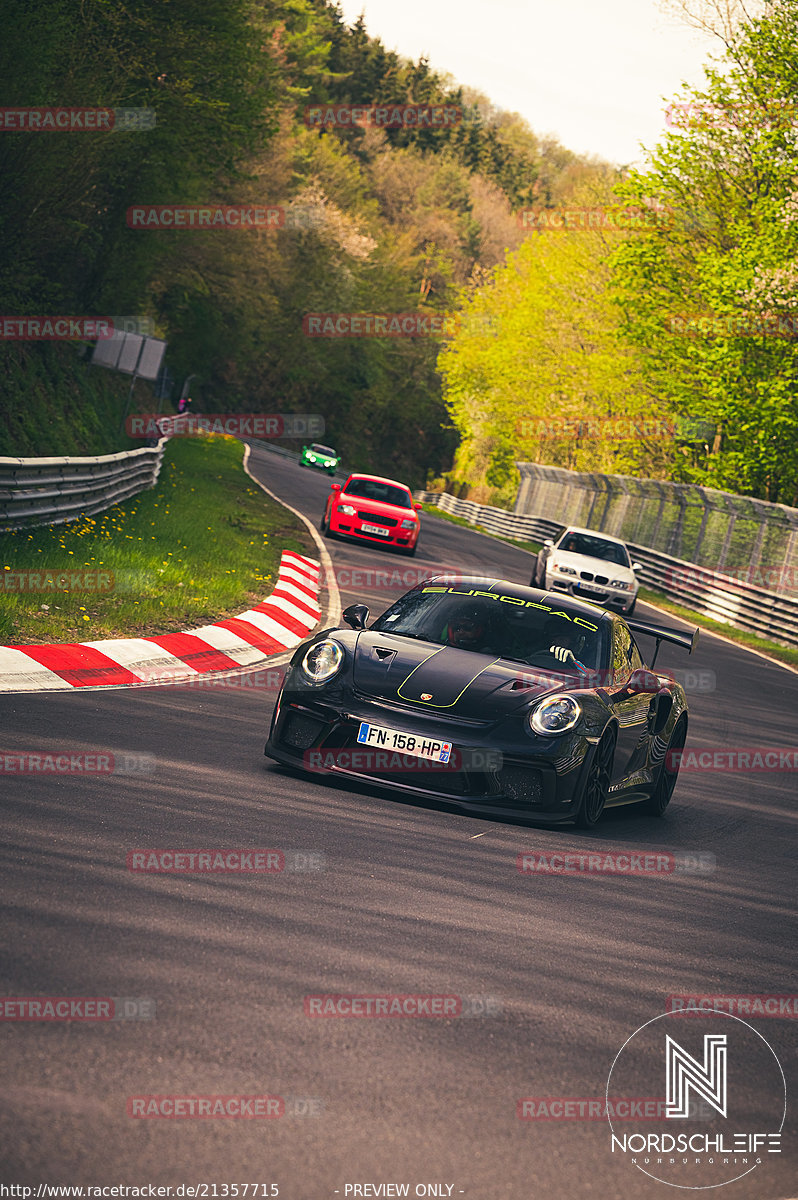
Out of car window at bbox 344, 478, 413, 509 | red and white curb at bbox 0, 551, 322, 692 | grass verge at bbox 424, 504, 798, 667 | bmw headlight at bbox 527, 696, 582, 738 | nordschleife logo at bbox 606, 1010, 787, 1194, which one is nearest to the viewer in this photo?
nordschleife logo at bbox 606, 1010, 787, 1194

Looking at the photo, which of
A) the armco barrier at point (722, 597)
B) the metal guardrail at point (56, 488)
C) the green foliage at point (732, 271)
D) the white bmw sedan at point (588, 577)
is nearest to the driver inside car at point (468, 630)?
the metal guardrail at point (56, 488)

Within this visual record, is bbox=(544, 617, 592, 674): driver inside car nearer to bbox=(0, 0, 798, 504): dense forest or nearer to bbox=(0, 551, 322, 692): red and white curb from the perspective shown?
bbox=(0, 551, 322, 692): red and white curb

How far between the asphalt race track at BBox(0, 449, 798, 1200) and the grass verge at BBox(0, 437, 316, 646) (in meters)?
2.82

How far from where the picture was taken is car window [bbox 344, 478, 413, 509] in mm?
29312

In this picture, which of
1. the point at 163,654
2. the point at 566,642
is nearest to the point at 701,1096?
the point at 566,642

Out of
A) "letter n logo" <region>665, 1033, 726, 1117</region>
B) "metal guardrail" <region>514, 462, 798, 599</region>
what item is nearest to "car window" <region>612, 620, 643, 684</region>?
"letter n logo" <region>665, 1033, 726, 1117</region>

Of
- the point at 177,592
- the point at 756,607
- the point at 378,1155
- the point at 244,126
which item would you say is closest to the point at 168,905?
the point at 378,1155

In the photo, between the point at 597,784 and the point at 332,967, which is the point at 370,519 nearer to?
the point at 597,784

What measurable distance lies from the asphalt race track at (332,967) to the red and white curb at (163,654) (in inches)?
32.8

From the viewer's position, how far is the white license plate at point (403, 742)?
7.61 m

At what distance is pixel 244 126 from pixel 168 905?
3873 cm

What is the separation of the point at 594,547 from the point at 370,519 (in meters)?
4.61

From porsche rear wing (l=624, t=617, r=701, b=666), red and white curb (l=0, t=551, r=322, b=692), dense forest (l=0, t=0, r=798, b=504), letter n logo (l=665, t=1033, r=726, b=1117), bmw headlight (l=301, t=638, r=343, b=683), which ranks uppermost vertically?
dense forest (l=0, t=0, r=798, b=504)

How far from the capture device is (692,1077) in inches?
170
